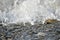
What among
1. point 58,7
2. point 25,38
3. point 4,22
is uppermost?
point 58,7

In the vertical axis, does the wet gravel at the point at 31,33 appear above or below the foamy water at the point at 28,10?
below

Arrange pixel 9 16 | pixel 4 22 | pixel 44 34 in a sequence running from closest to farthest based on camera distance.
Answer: pixel 44 34 < pixel 4 22 < pixel 9 16

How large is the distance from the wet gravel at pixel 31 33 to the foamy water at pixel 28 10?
0.30 metres

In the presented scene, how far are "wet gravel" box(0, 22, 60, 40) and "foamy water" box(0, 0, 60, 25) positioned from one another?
Answer: 0.30 meters

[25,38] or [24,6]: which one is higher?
[24,6]

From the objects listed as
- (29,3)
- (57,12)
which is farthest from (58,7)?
(29,3)

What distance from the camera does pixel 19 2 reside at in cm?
216

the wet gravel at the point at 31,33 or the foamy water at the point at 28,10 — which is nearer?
the wet gravel at the point at 31,33

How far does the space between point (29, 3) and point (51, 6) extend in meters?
0.27

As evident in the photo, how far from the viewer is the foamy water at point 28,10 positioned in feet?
6.48

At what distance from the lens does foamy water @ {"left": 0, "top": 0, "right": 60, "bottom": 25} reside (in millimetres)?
1976

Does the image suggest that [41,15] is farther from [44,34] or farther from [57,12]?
[44,34]

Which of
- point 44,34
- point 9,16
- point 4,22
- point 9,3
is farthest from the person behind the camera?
point 9,3

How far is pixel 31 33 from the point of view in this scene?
1.47 metres
